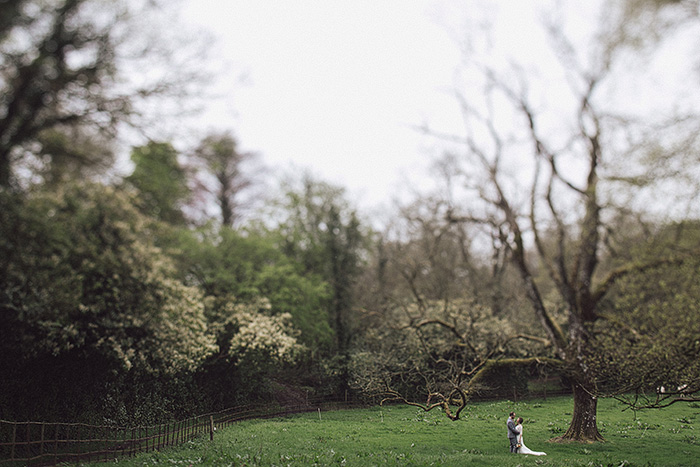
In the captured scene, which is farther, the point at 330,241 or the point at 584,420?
the point at 330,241

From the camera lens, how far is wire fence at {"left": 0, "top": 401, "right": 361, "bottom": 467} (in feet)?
34.9

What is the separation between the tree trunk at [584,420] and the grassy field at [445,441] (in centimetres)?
57

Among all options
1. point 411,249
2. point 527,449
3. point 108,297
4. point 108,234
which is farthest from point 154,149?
point 411,249

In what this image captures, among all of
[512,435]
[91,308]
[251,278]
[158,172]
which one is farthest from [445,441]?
[251,278]

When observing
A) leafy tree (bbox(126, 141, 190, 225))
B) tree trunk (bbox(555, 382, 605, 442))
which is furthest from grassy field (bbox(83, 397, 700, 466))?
leafy tree (bbox(126, 141, 190, 225))

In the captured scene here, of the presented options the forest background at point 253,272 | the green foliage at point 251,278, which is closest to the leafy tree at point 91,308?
the forest background at point 253,272

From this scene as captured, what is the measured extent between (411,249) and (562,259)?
21.7m

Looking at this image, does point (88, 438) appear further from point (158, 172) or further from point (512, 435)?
point (512, 435)

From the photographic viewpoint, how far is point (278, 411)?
82.0ft

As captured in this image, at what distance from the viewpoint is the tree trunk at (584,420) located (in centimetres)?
1383

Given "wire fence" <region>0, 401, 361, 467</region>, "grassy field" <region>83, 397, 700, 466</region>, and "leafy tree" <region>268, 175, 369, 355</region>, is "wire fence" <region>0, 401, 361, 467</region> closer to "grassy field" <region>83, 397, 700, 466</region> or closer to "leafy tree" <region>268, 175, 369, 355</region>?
"grassy field" <region>83, 397, 700, 466</region>

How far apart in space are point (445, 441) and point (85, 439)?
11.0 meters

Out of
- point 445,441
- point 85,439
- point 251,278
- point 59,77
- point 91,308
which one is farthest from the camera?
point 251,278

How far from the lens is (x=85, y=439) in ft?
40.6
